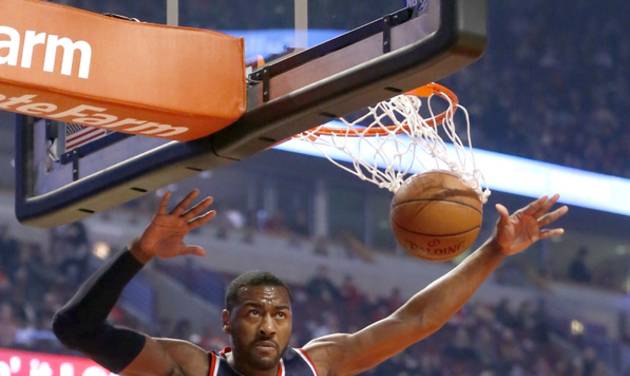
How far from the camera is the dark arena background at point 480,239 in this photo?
10.8 metres

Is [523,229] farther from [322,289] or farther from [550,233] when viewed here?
[322,289]

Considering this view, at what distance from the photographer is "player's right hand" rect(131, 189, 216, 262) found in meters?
3.13

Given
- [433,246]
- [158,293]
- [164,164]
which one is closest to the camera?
[164,164]

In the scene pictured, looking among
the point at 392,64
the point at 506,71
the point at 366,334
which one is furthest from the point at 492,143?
the point at 392,64

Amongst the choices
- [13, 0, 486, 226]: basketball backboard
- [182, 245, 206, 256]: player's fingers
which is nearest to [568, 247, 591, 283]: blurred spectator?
[13, 0, 486, 226]: basketball backboard

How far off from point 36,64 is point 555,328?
1084cm

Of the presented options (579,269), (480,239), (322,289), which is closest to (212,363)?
(322,289)

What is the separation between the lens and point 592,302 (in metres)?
13.5

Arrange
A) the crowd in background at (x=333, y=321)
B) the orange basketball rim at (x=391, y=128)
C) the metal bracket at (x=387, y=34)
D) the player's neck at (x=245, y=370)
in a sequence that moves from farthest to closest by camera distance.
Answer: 1. the crowd in background at (x=333, y=321)
2. the orange basketball rim at (x=391, y=128)
3. the player's neck at (x=245, y=370)
4. the metal bracket at (x=387, y=34)

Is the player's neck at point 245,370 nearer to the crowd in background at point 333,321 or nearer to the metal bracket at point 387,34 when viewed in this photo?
the metal bracket at point 387,34

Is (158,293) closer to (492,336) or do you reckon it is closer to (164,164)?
(492,336)

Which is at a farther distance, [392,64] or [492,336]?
[492,336]

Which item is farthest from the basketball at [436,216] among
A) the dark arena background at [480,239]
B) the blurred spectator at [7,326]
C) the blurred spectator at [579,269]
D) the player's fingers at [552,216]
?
the blurred spectator at [579,269]

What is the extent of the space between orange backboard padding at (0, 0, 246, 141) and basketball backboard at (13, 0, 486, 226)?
10 cm
